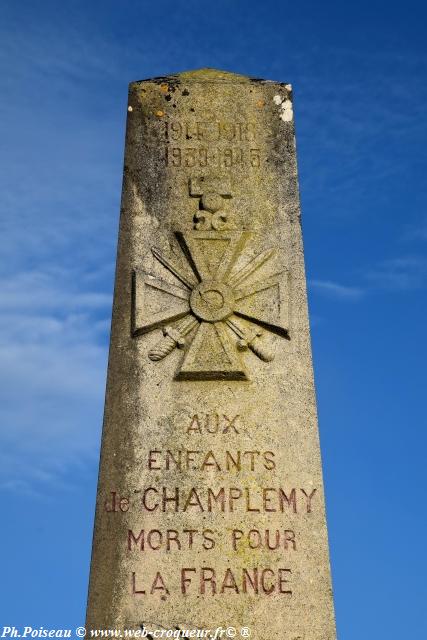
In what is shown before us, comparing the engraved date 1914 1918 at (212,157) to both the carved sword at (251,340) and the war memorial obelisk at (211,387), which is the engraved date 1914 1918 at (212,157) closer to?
the war memorial obelisk at (211,387)

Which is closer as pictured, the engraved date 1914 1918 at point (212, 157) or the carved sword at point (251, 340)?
the carved sword at point (251, 340)

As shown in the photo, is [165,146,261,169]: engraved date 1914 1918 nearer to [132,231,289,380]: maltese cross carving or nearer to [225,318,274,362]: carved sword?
[132,231,289,380]: maltese cross carving

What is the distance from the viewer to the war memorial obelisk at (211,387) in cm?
689

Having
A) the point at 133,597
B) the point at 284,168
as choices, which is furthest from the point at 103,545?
the point at 284,168

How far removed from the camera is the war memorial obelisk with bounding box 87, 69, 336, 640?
22.6 ft

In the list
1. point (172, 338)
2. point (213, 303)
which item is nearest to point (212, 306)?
point (213, 303)

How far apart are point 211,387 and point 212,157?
1.89 meters

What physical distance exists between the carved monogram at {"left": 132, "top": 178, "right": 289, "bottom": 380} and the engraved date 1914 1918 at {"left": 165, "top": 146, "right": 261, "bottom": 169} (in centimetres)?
37

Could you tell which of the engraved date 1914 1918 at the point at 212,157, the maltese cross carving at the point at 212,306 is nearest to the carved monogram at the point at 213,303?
the maltese cross carving at the point at 212,306

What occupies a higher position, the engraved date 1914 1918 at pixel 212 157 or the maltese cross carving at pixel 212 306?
the engraved date 1914 1918 at pixel 212 157

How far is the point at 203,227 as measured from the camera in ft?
25.7

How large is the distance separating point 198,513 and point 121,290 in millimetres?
1773

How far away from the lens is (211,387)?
7.36 meters

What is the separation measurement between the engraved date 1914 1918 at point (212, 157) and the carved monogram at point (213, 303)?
14.7 inches
